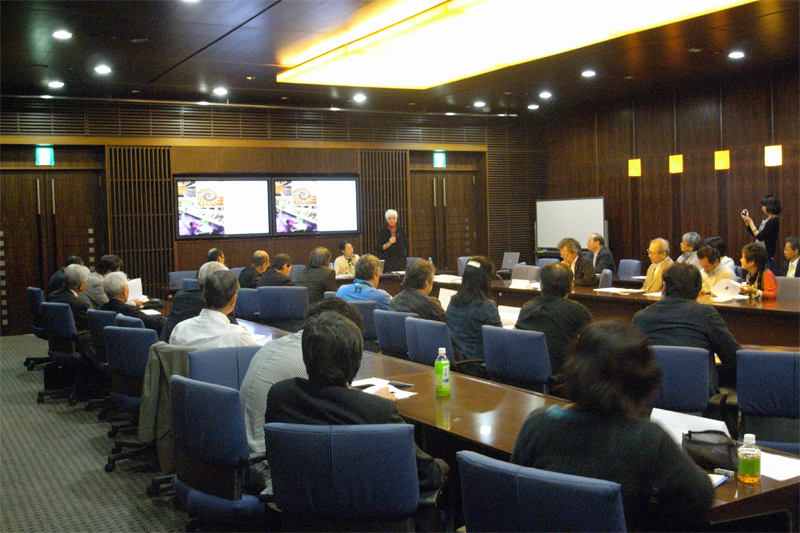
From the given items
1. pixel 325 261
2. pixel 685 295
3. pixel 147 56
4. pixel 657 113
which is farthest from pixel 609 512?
pixel 657 113

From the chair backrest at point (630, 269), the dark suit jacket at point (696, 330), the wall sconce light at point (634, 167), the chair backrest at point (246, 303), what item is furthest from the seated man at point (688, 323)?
the wall sconce light at point (634, 167)

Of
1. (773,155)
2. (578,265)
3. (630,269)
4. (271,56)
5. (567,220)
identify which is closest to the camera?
(578,265)

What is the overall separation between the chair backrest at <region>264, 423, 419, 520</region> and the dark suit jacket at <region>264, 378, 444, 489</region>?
171mm

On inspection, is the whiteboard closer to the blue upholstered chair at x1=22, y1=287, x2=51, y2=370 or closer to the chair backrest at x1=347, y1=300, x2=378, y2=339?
the chair backrest at x1=347, y1=300, x2=378, y2=339

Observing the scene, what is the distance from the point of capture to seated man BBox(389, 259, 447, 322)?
5.51 m

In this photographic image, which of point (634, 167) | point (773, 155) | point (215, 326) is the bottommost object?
point (215, 326)

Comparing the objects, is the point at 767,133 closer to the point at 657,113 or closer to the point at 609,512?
the point at 657,113

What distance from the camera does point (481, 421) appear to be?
116 inches

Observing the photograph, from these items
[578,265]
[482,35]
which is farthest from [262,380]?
[578,265]

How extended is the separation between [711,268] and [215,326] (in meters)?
5.19

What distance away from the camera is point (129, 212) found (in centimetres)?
1144

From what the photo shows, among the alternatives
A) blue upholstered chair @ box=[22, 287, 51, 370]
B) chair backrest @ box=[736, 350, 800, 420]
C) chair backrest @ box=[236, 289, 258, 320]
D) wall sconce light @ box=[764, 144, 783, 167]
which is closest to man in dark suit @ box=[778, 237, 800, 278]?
wall sconce light @ box=[764, 144, 783, 167]

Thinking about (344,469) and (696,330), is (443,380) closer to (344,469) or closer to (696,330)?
(344,469)

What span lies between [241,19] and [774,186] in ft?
27.6
